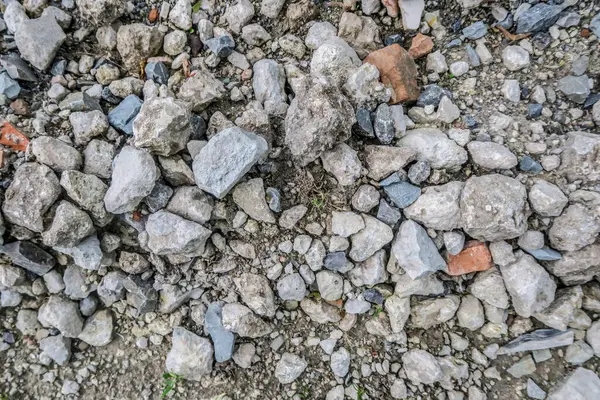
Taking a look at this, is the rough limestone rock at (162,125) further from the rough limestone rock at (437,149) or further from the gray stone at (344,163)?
the rough limestone rock at (437,149)

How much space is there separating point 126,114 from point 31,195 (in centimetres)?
64

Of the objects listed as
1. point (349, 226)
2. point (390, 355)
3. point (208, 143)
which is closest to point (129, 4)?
point (208, 143)

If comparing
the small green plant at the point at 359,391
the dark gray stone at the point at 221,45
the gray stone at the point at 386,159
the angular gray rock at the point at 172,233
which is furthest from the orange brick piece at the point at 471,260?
the dark gray stone at the point at 221,45

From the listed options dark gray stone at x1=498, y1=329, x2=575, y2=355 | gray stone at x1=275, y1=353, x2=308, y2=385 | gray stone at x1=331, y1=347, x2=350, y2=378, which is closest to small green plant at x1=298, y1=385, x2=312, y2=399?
gray stone at x1=275, y1=353, x2=308, y2=385

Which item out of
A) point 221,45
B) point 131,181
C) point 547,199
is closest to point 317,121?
point 221,45

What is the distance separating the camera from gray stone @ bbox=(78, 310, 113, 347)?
2275 mm

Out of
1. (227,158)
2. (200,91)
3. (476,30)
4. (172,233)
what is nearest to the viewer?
(227,158)

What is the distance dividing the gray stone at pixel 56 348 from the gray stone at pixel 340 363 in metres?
1.56

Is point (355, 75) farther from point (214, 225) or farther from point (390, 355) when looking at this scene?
point (390, 355)

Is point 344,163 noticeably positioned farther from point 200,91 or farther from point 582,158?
point 582,158

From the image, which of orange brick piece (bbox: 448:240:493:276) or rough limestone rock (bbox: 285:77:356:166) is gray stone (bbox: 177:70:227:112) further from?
orange brick piece (bbox: 448:240:493:276)

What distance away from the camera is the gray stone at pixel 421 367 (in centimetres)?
214

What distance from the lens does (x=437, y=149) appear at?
207 cm

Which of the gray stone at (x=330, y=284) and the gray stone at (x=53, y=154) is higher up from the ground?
the gray stone at (x=53, y=154)
